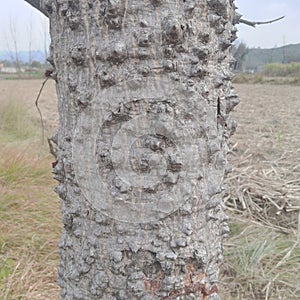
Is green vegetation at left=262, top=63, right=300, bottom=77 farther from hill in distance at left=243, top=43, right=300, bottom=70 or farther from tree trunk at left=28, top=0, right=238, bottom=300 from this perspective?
tree trunk at left=28, top=0, right=238, bottom=300

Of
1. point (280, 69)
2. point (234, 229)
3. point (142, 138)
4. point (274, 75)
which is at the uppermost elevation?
point (142, 138)

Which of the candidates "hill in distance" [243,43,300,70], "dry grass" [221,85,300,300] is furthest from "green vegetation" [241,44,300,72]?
"dry grass" [221,85,300,300]

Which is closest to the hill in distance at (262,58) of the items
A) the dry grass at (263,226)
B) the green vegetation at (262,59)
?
the green vegetation at (262,59)

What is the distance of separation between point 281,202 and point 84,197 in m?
2.07

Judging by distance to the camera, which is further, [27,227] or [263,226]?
[263,226]

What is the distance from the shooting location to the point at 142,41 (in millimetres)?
558

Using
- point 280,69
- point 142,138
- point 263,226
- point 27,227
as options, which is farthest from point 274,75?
point 142,138

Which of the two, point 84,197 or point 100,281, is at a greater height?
point 84,197

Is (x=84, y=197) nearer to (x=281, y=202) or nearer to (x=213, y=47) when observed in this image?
(x=213, y=47)

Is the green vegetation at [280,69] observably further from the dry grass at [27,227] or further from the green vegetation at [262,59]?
the dry grass at [27,227]

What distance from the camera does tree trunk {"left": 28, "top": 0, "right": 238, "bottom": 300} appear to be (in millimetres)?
568

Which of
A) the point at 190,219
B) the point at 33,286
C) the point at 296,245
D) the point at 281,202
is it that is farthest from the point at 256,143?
the point at 190,219

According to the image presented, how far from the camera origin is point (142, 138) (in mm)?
587

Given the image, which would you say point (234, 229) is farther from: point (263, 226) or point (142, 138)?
point (142, 138)
